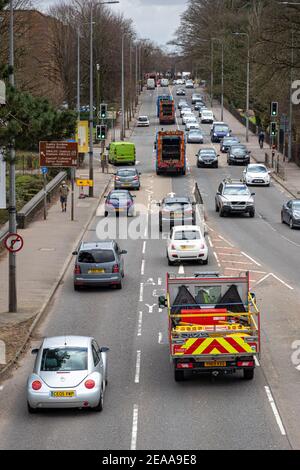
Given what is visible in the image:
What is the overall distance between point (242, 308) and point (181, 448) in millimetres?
6711

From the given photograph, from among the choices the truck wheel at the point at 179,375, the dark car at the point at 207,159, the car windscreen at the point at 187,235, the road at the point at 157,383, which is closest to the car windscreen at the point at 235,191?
the road at the point at 157,383

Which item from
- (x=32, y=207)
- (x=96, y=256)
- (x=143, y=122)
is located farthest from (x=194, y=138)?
(x=96, y=256)

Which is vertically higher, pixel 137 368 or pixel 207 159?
pixel 207 159

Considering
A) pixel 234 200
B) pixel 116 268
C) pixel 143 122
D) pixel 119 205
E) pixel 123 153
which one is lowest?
pixel 116 268

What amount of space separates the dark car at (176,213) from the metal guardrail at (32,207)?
250 inches

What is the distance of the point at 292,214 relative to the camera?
4722cm

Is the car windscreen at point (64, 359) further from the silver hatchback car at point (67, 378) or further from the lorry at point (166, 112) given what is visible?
the lorry at point (166, 112)

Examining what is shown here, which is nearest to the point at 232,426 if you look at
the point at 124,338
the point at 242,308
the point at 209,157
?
the point at 242,308

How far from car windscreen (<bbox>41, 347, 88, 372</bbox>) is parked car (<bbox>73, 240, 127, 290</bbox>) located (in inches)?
474

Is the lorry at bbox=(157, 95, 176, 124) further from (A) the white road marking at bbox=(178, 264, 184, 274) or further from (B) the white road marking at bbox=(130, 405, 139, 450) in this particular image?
(B) the white road marking at bbox=(130, 405, 139, 450)

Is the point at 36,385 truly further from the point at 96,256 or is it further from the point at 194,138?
the point at 194,138

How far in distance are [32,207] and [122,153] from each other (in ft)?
90.8

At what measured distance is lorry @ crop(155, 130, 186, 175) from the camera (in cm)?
6744

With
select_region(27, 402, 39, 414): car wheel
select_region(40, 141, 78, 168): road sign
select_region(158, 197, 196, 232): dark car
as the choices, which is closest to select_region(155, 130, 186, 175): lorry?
select_region(40, 141, 78, 168): road sign
